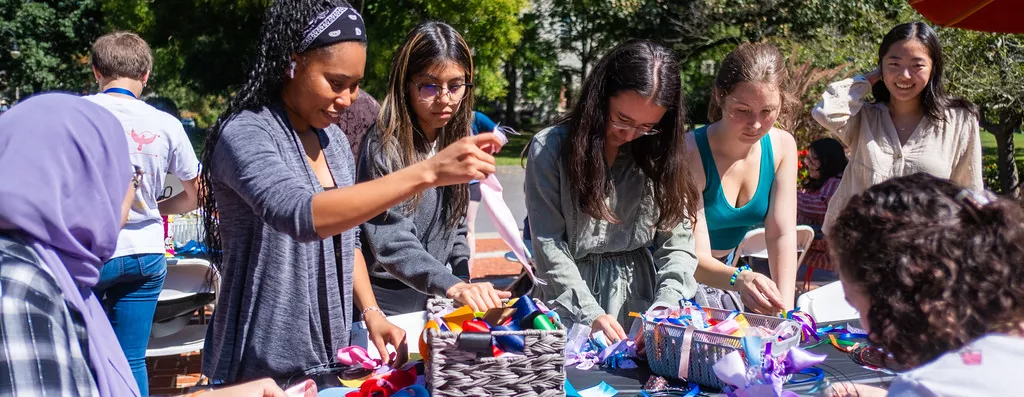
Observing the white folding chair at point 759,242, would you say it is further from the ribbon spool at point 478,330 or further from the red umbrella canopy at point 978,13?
the ribbon spool at point 478,330

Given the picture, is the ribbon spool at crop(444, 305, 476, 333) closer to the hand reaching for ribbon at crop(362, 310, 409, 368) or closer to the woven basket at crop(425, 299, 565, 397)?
the woven basket at crop(425, 299, 565, 397)

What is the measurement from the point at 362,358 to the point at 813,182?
5277 millimetres

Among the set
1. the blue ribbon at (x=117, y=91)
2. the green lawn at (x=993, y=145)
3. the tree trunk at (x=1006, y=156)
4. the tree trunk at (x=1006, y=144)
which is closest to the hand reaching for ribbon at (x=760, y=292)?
the blue ribbon at (x=117, y=91)

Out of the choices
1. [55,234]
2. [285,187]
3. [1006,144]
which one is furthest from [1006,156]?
[55,234]

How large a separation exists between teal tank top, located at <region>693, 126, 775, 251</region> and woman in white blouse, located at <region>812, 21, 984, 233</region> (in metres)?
0.71

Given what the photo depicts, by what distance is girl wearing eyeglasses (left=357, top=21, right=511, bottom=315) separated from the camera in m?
2.59

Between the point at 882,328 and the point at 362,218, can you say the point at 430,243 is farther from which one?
the point at 882,328

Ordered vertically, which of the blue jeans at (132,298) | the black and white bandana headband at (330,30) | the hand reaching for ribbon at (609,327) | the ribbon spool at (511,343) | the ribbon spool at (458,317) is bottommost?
the blue jeans at (132,298)

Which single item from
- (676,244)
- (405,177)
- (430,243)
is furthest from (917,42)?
(405,177)

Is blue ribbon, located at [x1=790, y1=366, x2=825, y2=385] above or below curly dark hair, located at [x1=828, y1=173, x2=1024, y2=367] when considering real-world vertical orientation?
below

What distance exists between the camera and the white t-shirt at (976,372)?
1.30 m

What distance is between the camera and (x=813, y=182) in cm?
649

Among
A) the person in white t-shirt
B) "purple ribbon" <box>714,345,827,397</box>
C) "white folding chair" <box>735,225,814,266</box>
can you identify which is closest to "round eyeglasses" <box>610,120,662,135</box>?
"purple ribbon" <box>714,345,827,397</box>

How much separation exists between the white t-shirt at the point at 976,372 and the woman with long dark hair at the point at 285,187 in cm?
117
